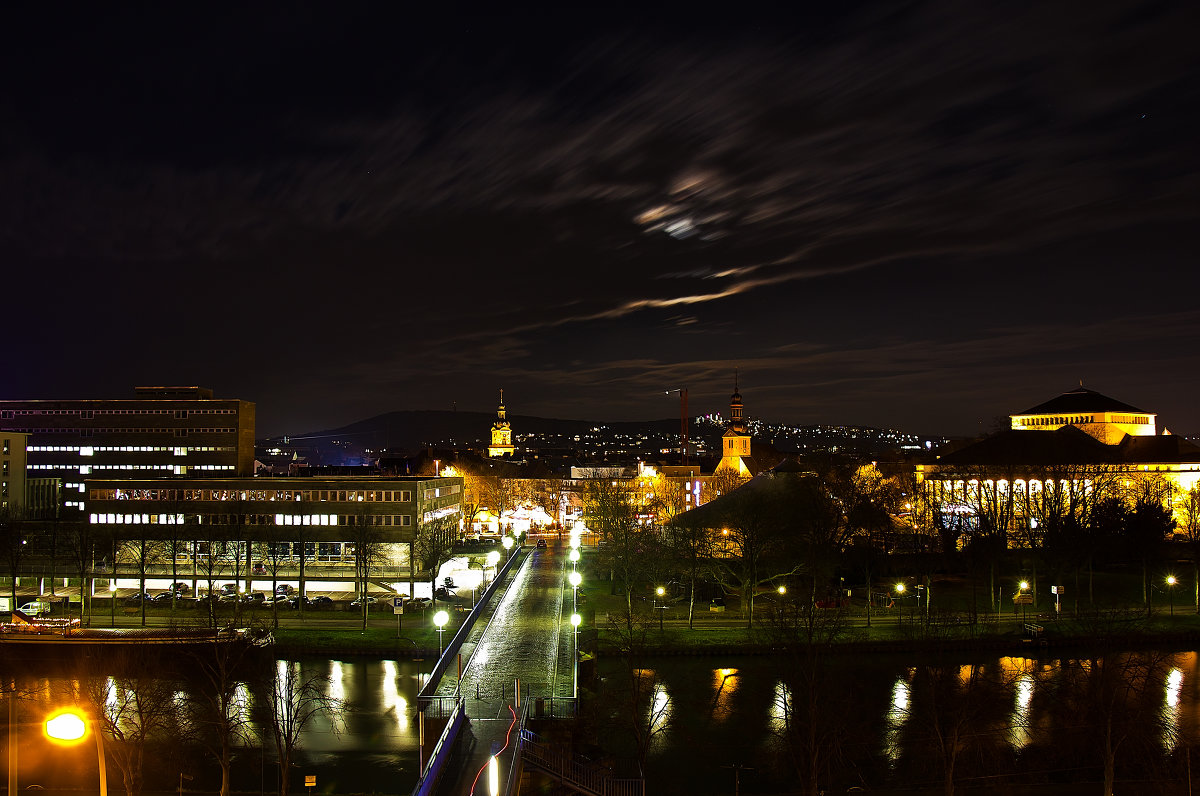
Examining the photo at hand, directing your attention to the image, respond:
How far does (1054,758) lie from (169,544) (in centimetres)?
3922

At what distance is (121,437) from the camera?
247ft

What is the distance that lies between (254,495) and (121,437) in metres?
40.2

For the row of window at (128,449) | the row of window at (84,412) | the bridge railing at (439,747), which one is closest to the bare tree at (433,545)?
the bridge railing at (439,747)

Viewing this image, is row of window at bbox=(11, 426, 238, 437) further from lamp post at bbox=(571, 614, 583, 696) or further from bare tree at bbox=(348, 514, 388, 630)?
lamp post at bbox=(571, 614, 583, 696)

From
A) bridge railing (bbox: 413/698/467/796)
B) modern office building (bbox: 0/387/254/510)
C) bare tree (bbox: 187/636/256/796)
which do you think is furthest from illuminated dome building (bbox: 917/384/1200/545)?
modern office building (bbox: 0/387/254/510)

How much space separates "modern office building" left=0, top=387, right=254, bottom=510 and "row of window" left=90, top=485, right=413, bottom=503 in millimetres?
32009

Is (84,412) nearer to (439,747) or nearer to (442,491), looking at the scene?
(442,491)

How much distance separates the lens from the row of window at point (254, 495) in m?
43.4

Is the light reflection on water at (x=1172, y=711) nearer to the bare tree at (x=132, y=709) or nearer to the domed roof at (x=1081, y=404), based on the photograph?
the bare tree at (x=132, y=709)

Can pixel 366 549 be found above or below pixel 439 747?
above

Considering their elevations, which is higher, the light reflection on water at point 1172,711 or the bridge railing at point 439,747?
the bridge railing at point 439,747

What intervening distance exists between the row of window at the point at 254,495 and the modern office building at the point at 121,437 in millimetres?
32009

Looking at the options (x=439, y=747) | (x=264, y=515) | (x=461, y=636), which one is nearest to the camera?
(x=439, y=747)

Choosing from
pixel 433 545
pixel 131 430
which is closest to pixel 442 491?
pixel 433 545
